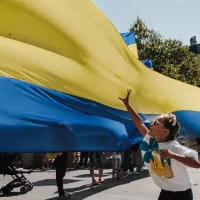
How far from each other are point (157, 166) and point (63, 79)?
114 cm

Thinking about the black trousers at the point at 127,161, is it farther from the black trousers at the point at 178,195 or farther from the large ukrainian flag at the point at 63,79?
the black trousers at the point at 178,195

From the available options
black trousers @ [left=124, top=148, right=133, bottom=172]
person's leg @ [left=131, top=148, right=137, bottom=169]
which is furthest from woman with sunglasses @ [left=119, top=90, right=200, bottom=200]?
person's leg @ [left=131, top=148, right=137, bottom=169]

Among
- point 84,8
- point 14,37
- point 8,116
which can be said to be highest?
point 84,8

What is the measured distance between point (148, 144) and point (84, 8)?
1.60 meters

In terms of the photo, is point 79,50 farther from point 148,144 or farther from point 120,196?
point 120,196

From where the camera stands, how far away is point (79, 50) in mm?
3725

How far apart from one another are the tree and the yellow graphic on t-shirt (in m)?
30.1

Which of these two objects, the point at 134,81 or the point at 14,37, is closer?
the point at 14,37

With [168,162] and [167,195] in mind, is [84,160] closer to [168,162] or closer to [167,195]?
[167,195]

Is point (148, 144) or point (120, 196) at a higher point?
point (148, 144)

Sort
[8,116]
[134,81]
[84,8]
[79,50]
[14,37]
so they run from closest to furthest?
[8,116]
[14,37]
[79,50]
[84,8]
[134,81]

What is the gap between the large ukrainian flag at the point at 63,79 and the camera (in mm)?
2973

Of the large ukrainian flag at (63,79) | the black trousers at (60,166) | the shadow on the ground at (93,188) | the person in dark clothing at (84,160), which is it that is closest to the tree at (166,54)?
the person in dark clothing at (84,160)

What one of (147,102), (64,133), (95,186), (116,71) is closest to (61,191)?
(95,186)
